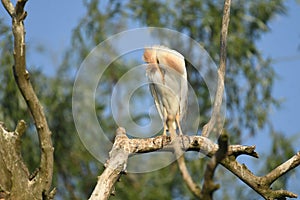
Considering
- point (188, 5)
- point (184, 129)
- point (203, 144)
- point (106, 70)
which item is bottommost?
point (203, 144)

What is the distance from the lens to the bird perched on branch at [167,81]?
327cm

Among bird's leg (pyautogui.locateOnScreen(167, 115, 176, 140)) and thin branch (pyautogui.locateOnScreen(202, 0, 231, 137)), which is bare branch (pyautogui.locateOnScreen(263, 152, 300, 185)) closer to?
thin branch (pyautogui.locateOnScreen(202, 0, 231, 137))

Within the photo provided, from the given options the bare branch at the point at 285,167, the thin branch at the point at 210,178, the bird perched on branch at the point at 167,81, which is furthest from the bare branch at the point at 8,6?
the bird perched on branch at the point at 167,81

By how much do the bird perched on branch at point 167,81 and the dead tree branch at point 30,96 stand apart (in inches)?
46.7

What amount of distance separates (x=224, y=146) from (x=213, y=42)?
4.58 meters

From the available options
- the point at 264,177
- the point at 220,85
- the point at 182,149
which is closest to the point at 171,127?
the point at 182,149

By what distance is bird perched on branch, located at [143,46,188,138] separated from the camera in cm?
327

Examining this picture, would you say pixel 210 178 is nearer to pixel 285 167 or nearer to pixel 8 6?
pixel 285 167

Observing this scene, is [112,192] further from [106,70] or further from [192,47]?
[106,70]

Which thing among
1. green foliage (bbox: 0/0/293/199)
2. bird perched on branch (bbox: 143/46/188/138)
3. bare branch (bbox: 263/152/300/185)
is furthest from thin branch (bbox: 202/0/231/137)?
green foliage (bbox: 0/0/293/199)

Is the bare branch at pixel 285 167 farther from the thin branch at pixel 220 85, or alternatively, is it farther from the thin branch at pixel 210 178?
the thin branch at pixel 210 178

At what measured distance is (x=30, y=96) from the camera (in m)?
1.96

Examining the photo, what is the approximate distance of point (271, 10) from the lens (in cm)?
622

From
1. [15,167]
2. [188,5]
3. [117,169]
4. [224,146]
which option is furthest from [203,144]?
[188,5]
